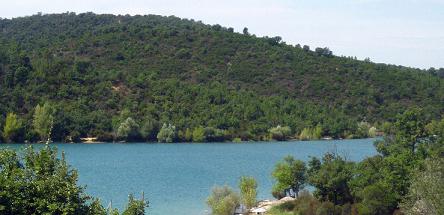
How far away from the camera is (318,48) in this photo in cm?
15562

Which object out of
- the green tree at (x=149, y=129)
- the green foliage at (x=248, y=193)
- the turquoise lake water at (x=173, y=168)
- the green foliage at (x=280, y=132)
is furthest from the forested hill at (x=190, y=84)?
the green foliage at (x=248, y=193)

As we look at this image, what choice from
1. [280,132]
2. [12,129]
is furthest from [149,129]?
[280,132]

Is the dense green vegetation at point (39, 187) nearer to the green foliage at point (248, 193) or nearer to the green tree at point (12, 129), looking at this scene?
the green foliage at point (248, 193)

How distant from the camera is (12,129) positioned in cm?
8669

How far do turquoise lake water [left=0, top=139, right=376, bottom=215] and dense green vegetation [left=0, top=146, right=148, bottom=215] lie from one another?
21.4m

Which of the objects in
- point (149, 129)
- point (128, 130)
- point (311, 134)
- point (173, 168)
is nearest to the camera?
point (173, 168)

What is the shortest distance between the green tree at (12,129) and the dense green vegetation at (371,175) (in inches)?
2090

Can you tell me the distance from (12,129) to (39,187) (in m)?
76.9

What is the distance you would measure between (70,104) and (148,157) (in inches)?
1176

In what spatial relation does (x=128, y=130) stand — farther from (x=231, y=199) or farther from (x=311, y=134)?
(x=231, y=199)

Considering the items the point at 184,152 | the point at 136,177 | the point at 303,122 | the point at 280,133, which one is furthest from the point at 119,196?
the point at 303,122

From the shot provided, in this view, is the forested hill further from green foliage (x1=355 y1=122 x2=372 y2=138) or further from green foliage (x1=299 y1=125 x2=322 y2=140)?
green foliage (x1=299 y1=125 x2=322 y2=140)

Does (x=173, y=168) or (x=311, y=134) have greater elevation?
(x=311, y=134)

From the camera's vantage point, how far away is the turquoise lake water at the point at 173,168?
44.4 meters
